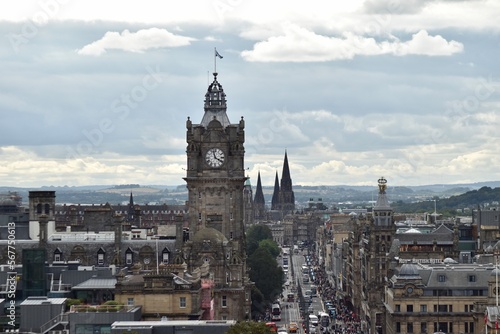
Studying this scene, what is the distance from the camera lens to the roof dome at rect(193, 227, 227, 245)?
6964 inches

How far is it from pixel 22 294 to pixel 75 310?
16.6 meters

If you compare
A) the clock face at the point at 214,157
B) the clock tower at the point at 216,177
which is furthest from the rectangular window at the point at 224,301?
the clock face at the point at 214,157

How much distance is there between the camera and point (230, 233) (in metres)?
198

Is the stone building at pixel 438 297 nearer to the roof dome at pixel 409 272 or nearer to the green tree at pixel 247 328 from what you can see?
the roof dome at pixel 409 272

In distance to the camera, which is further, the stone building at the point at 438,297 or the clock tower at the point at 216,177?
the clock tower at the point at 216,177

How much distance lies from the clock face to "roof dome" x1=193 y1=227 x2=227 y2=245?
59.9 ft

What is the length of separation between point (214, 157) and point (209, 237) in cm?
2244

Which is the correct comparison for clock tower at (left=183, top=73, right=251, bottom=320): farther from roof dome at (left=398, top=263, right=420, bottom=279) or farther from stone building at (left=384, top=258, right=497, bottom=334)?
stone building at (left=384, top=258, right=497, bottom=334)

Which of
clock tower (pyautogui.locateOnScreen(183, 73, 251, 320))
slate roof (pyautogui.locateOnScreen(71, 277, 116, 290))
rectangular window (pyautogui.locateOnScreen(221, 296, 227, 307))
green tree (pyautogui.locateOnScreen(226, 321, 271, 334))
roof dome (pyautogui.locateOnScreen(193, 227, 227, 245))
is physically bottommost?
rectangular window (pyautogui.locateOnScreen(221, 296, 227, 307))

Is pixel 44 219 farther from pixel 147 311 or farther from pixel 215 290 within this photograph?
pixel 147 311

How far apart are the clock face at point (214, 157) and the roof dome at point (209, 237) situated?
1827 cm

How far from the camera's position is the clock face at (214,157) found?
196875 millimetres

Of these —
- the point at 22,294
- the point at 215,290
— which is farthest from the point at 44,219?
the point at 22,294

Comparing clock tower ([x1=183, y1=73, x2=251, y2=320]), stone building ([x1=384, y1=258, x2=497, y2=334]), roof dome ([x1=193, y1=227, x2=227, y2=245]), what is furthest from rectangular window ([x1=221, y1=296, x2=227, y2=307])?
stone building ([x1=384, y1=258, x2=497, y2=334])
